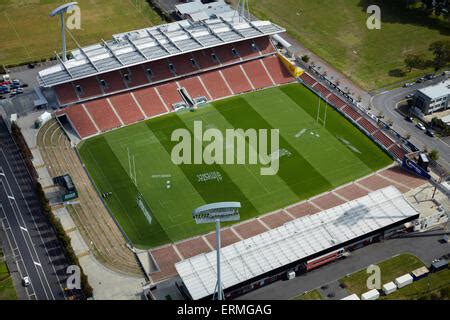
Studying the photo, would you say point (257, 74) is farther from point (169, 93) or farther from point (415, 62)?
point (415, 62)

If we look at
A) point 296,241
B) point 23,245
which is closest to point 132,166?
point 23,245

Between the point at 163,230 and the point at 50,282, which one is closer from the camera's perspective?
the point at 50,282

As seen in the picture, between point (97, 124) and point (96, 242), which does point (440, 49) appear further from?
point (96, 242)

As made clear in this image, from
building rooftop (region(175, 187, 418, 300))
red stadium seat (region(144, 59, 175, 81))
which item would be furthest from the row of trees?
red stadium seat (region(144, 59, 175, 81))

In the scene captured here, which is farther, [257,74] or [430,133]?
[257,74]

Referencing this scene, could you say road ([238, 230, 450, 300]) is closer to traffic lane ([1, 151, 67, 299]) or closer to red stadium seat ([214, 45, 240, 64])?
traffic lane ([1, 151, 67, 299])

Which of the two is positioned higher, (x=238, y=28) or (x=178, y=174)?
(x=238, y=28)

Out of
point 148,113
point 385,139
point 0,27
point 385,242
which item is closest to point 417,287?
point 385,242
